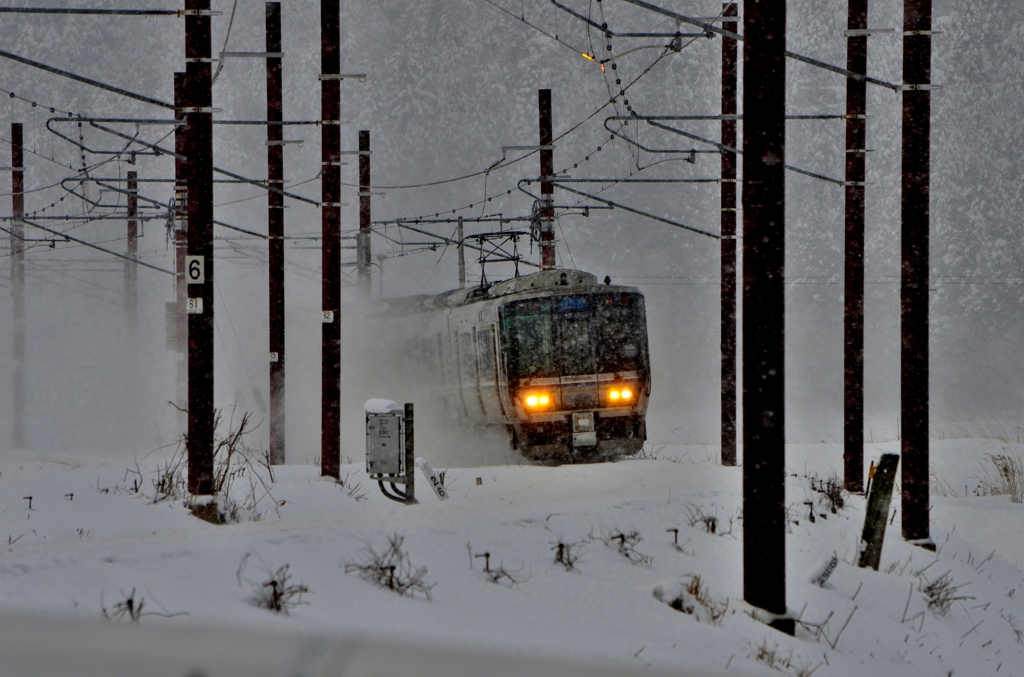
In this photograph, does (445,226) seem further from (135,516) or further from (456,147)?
(135,516)

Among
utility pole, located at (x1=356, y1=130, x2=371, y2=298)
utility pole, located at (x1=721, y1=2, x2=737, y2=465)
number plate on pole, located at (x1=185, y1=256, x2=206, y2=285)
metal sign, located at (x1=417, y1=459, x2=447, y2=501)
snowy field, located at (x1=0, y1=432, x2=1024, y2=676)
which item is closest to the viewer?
snowy field, located at (x1=0, y1=432, x2=1024, y2=676)

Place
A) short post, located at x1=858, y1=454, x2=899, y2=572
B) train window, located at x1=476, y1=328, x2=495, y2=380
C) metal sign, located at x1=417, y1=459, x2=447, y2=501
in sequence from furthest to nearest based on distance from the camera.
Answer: train window, located at x1=476, y1=328, x2=495, y2=380, metal sign, located at x1=417, y1=459, x2=447, y2=501, short post, located at x1=858, y1=454, x2=899, y2=572

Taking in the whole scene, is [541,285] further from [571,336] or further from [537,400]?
[537,400]

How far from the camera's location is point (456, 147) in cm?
8488

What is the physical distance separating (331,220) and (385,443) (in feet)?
13.3

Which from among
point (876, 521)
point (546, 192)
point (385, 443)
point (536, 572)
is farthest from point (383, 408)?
point (546, 192)

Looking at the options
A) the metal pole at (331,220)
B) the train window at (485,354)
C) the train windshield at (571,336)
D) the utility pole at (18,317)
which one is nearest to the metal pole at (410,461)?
the metal pole at (331,220)

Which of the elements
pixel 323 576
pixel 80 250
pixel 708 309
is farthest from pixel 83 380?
pixel 323 576

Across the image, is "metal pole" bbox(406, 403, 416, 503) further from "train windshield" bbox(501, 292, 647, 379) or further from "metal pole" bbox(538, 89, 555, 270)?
"metal pole" bbox(538, 89, 555, 270)

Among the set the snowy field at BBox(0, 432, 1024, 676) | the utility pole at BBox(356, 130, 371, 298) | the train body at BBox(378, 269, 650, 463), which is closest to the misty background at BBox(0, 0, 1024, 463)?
the utility pole at BBox(356, 130, 371, 298)

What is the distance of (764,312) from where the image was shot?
288 inches

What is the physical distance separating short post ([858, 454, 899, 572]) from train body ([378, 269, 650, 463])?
6623mm

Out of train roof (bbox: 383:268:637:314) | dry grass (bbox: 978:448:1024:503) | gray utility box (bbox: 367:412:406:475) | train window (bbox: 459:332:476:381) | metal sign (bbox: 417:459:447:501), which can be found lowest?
dry grass (bbox: 978:448:1024:503)

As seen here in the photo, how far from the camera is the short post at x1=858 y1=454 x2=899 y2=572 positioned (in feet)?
31.0
